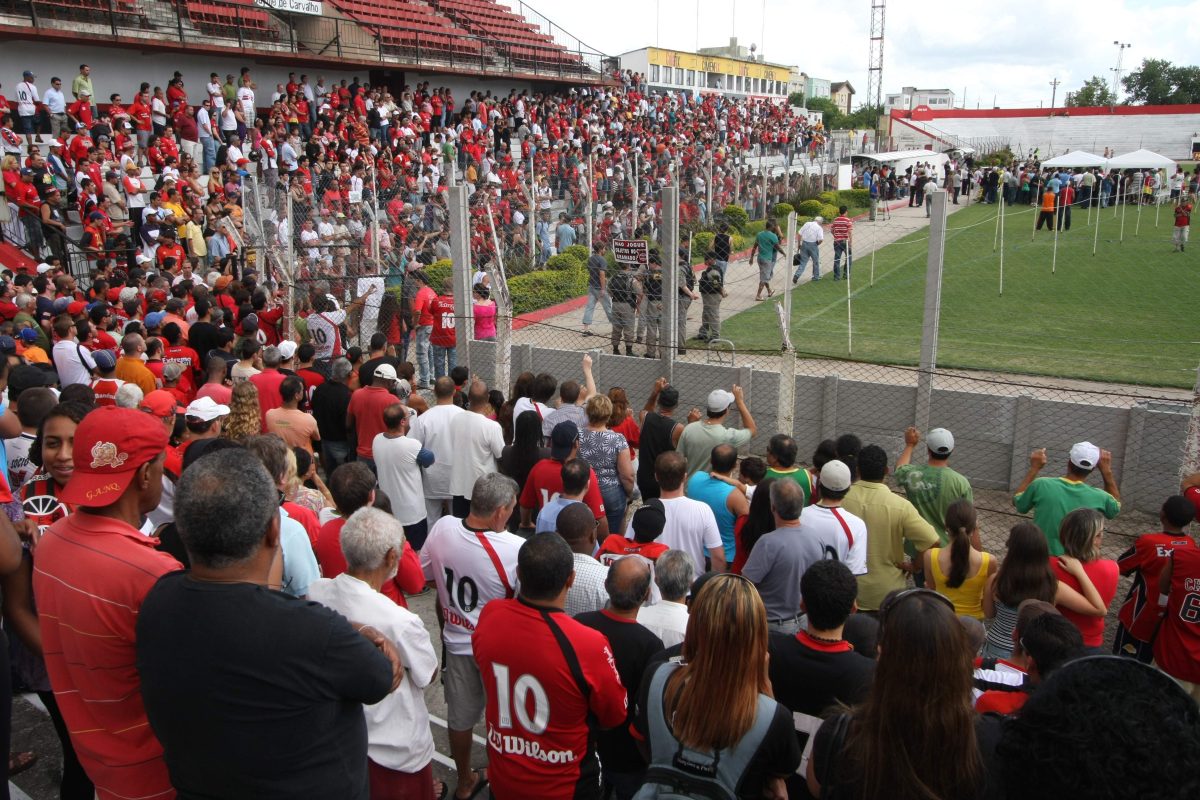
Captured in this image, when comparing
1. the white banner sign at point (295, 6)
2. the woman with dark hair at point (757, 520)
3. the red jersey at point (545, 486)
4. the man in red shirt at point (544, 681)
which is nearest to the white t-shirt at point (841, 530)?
the woman with dark hair at point (757, 520)

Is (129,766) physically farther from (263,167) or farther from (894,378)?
(263,167)

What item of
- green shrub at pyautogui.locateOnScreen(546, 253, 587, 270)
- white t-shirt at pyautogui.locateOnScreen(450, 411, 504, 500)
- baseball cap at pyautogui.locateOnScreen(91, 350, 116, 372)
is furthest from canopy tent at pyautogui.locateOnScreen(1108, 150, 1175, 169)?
baseball cap at pyautogui.locateOnScreen(91, 350, 116, 372)

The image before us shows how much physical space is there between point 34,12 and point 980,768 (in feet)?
86.1

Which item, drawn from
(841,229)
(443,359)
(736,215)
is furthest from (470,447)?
(736,215)

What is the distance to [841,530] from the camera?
4582 mm

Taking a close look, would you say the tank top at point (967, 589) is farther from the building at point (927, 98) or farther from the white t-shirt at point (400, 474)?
the building at point (927, 98)

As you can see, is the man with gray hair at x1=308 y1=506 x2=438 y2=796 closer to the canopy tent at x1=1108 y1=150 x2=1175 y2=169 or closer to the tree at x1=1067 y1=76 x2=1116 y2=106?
the canopy tent at x1=1108 y1=150 x2=1175 y2=169

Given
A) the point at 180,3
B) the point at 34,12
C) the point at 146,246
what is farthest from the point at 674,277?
the point at 180,3

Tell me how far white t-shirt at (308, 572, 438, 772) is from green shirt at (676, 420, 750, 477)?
3.28 metres

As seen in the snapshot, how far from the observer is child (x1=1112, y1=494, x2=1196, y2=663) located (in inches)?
180

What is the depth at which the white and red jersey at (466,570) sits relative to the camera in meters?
3.97

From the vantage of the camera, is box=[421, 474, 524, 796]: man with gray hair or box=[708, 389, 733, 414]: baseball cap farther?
box=[708, 389, 733, 414]: baseball cap

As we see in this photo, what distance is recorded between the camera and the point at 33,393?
16.7 ft

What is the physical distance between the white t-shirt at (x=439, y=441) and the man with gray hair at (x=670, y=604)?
309 centimetres
